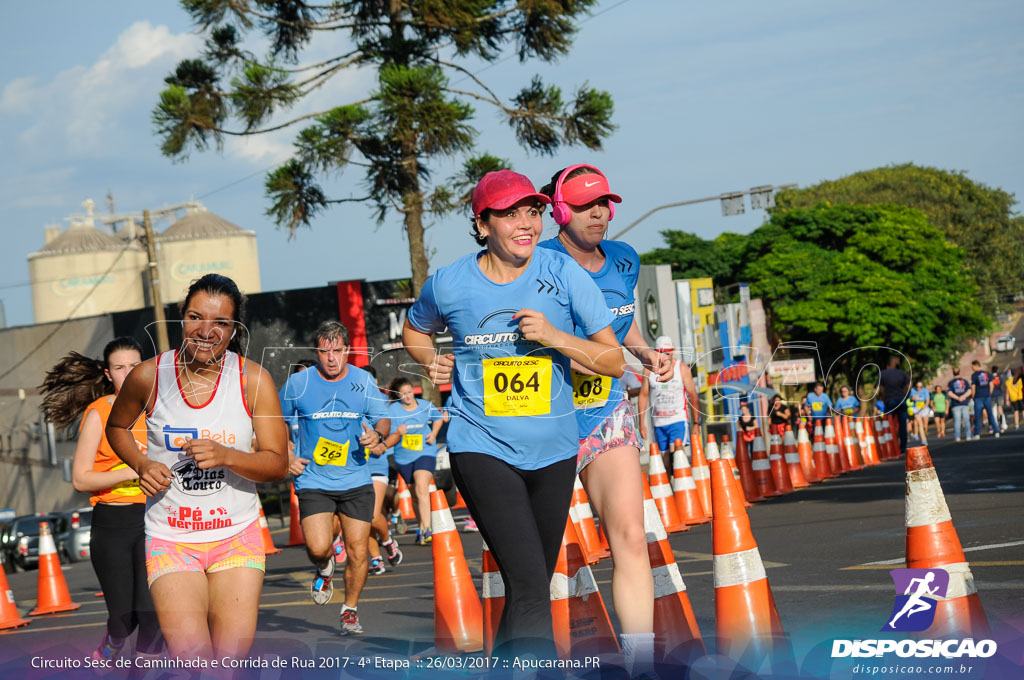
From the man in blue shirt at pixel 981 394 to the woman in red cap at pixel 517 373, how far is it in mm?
22787

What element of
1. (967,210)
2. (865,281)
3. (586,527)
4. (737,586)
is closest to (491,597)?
(737,586)

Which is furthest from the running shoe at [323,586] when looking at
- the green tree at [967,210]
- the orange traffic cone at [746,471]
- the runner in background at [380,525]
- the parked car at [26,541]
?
the green tree at [967,210]

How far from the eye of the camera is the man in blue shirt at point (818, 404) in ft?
57.4

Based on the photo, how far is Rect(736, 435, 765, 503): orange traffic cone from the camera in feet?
50.2

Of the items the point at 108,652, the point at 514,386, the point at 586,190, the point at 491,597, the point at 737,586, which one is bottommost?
the point at 108,652

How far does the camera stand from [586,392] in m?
5.13

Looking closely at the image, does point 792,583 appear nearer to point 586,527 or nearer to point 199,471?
point 586,527

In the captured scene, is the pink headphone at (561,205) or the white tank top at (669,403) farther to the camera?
the white tank top at (669,403)

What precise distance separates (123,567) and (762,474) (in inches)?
417

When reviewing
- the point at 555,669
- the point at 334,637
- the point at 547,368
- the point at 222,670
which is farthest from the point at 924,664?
the point at 334,637

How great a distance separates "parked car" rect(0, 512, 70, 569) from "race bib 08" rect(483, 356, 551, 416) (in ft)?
71.0

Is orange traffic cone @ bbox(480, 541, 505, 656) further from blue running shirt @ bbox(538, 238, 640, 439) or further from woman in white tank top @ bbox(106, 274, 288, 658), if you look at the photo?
woman in white tank top @ bbox(106, 274, 288, 658)

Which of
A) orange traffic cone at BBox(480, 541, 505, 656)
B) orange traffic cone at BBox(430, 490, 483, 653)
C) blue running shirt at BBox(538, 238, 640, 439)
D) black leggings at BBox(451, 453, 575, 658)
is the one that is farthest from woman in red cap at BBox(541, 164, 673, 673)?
orange traffic cone at BBox(430, 490, 483, 653)

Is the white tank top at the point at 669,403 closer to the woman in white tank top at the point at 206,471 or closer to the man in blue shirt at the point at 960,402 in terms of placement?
the woman in white tank top at the point at 206,471
